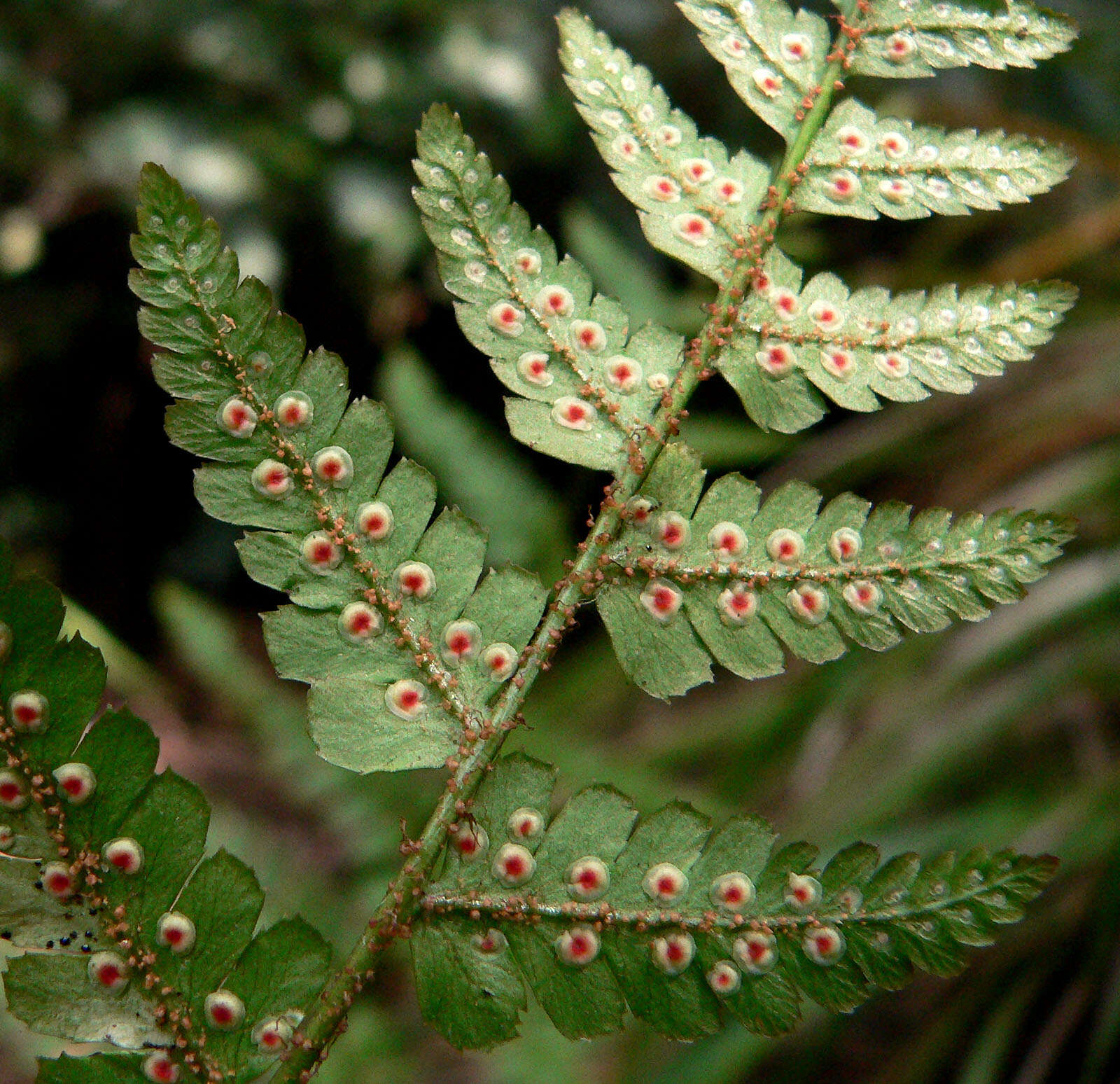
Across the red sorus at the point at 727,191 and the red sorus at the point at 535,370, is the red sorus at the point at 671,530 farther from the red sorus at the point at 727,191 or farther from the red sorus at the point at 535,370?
the red sorus at the point at 727,191

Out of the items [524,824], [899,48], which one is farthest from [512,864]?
[899,48]

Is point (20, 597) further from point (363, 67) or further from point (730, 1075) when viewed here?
point (363, 67)

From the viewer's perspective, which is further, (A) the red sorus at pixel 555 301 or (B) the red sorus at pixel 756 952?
(A) the red sorus at pixel 555 301

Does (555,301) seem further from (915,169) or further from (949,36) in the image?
(949,36)

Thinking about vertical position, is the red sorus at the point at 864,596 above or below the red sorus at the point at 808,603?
above

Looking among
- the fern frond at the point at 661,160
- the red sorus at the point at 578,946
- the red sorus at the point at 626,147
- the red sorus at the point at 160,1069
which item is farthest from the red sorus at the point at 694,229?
the red sorus at the point at 160,1069

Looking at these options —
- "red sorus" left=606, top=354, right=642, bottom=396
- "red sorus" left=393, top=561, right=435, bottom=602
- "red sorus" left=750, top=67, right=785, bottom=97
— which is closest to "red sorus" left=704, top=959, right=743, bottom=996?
"red sorus" left=393, top=561, right=435, bottom=602
